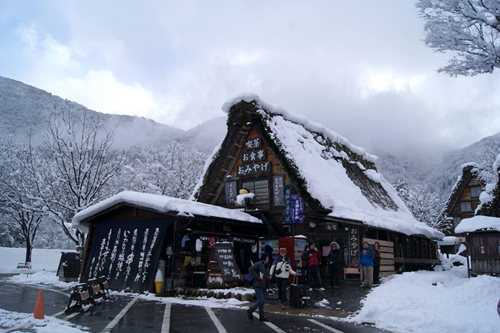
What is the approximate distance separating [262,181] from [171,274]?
708 centimetres

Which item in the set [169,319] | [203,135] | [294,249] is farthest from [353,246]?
[203,135]

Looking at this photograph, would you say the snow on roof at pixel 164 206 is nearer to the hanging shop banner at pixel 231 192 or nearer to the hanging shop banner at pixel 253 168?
the hanging shop banner at pixel 231 192

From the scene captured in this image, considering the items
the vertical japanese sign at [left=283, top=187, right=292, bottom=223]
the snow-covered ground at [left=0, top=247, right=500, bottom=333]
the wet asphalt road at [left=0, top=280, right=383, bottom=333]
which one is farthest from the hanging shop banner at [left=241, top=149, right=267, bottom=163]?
the wet asphalt road at [left=0, top=280, right=383, bottom=333]

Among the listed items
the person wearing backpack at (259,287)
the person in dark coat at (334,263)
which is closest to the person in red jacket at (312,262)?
the person in dark coat at (334,263)

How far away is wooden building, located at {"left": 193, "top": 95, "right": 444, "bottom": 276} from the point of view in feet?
51.0

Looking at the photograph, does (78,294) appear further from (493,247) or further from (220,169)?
(493,247)

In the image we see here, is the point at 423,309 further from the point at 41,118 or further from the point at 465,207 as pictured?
the point at 41,118

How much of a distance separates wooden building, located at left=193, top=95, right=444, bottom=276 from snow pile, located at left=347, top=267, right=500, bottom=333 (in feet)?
15.0

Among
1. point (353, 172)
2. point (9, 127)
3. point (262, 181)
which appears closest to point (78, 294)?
point (262, 181)

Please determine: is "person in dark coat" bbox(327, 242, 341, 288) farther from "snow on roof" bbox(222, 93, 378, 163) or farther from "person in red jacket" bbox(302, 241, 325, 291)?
"snow on roof" bbox(222, 93, 378, 163)

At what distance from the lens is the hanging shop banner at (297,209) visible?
16.9 metres

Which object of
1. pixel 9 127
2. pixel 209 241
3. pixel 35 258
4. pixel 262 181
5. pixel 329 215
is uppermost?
pixel 9 127

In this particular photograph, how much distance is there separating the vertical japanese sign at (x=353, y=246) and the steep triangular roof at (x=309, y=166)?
0.60 meters

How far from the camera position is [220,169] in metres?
20.0
